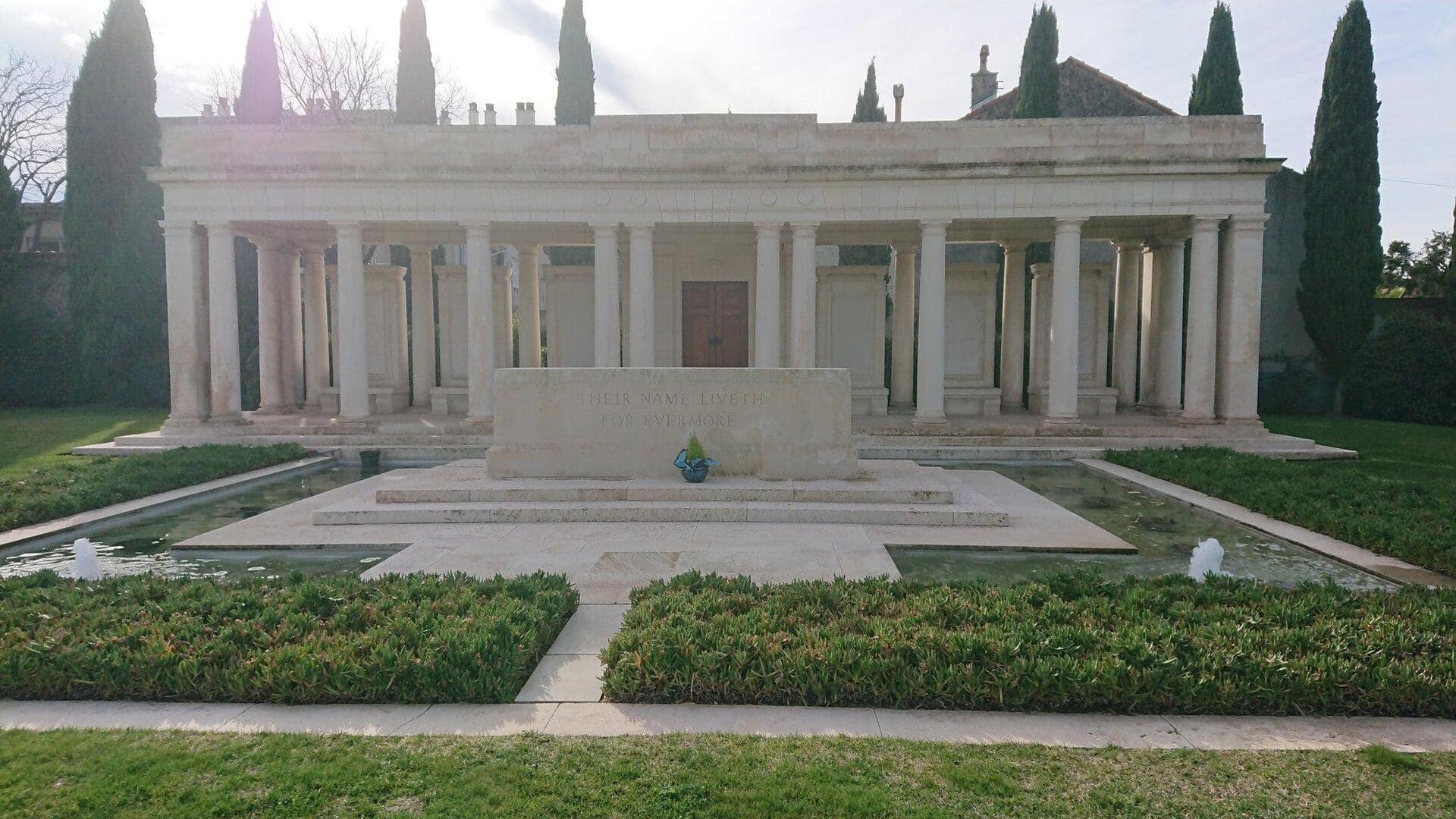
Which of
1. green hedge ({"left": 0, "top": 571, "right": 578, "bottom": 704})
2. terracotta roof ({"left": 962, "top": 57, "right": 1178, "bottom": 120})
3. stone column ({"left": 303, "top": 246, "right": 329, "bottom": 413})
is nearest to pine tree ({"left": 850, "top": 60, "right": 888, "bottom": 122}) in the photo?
terracotta roof ({"left": 962, "top": 57, "right": 1178, "bottom": 120})

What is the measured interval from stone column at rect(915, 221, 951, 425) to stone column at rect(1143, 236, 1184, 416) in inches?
278

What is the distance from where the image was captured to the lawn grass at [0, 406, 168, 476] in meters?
16.3

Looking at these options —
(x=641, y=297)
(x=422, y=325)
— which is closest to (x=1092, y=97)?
(x=641, y=297)

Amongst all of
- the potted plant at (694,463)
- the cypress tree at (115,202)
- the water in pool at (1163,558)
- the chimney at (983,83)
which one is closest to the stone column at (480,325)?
the potted plant at (694,463)

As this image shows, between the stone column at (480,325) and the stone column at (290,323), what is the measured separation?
705 centimetres

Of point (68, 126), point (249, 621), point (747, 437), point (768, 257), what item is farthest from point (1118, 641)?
point (68, 126)

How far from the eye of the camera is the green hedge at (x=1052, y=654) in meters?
4.82

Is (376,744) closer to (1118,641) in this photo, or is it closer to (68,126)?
(1118,641)

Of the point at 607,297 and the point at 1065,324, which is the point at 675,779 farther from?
the point at 1065,324

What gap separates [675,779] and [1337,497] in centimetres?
1089

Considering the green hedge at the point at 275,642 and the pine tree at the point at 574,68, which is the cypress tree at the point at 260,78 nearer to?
the pine tree at the point at 574,68

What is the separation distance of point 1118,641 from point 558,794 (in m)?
3.79

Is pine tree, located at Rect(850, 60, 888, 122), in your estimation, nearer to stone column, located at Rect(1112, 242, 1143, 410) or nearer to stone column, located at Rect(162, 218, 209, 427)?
stone column, located at Rect(1112, 242, 1143, 410)

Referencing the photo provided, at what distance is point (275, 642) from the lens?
5.39 meters
